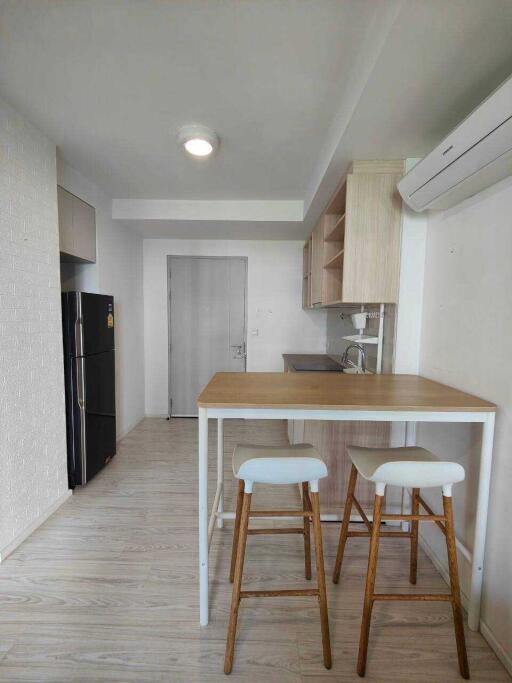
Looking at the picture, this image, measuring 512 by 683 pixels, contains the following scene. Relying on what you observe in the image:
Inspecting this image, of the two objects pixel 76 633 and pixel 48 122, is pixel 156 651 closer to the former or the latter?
pixel 76 633

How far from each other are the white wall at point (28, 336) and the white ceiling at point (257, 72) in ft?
1.04

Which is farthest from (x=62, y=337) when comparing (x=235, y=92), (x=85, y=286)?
(x=235, y=92)

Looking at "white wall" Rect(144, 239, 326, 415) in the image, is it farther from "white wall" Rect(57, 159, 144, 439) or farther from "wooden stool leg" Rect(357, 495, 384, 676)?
"wooden stool leg" Rect(357, 495, 384, 676)

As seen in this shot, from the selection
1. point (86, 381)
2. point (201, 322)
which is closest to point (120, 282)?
point (201, 322)

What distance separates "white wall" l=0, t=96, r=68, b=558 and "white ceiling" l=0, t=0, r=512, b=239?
317 mm

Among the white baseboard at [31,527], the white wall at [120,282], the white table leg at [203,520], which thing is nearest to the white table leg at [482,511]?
the white table leg at [203,520]

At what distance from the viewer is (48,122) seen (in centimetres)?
194

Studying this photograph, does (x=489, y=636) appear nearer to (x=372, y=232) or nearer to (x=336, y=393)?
(x=336, y=393)

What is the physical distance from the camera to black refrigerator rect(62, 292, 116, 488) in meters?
2.39

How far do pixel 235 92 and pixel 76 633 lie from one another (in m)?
2.64

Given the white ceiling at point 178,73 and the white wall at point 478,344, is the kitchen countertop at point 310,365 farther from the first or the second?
the white ceiling at point 178,73

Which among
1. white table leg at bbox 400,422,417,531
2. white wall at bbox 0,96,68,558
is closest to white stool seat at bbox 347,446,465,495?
white table leg at bbox 400,422,417,531

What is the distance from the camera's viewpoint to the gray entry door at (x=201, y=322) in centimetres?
409

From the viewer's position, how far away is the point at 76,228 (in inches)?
102
